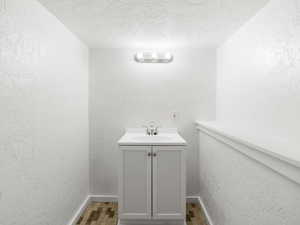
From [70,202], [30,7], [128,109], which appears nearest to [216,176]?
[128,109]

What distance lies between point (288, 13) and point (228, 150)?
1.01 metres

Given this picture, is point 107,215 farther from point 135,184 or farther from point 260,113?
point 260,113

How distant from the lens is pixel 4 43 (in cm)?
107

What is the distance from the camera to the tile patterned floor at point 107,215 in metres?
2.14

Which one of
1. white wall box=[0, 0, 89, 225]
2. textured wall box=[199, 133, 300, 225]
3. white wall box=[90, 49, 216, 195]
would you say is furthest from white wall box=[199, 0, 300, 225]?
white wall box=[0, 0, 89, 225]

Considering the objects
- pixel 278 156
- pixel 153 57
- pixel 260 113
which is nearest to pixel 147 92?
pixel 153 57

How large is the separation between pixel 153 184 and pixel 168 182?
0.15m

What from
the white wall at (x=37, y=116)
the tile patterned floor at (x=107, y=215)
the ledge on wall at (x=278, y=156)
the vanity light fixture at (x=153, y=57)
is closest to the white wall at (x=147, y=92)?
the vanity light fixture at (x=153, y=57)

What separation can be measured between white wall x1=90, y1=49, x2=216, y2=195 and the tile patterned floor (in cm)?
29

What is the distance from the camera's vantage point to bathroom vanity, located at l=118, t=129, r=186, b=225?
1965 millimetres

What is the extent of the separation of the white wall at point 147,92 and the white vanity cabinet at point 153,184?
654mm

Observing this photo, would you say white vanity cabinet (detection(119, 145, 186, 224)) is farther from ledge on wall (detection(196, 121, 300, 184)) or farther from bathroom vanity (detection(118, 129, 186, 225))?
ledge on wall (detection(196, 121, 300, 184))

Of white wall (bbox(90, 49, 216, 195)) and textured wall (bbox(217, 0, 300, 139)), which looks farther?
white wall (bbox(90, 49, 216, 195))

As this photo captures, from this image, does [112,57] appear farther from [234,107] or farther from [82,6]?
[234,107]
